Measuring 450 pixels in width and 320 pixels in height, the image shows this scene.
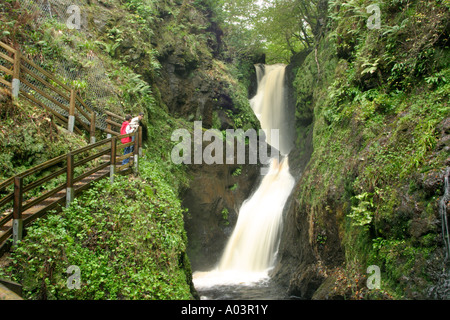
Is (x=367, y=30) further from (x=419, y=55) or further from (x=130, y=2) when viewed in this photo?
(x=130, y=2)

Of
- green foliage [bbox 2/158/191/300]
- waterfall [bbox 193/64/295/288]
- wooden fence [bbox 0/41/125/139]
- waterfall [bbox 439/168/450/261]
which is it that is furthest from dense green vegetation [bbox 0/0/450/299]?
waterfall [bbox 193/64/295/288]

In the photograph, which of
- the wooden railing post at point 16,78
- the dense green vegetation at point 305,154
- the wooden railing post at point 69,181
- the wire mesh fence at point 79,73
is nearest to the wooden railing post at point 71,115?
the wire mesh fence at point 79,73

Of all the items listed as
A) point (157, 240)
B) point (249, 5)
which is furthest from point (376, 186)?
point (249, 5)

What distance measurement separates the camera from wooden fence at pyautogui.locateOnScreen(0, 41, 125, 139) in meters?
7.88

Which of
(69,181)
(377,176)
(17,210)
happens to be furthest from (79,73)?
(377,176)

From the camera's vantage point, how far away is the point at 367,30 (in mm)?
11219

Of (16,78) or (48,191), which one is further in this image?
(16,78)

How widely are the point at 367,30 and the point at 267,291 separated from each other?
32.0ft

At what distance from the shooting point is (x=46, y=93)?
361 inches

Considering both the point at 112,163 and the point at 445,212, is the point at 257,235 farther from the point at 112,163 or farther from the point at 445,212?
the point at 445,212

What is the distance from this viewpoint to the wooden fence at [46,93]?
7.88 meters

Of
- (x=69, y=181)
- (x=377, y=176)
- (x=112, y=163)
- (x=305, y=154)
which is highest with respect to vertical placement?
(x=305, y=154)

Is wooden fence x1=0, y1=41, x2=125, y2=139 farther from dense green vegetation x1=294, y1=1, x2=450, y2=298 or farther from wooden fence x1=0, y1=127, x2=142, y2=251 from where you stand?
dense green vegetation x1=294, y1=1, x2=450, y2=298

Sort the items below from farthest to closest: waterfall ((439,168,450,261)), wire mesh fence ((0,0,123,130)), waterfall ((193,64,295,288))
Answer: waterfall ((193,64,295,288)), wire mesh fence ((0,0,123,130)), waterfall ((439,168,450,261))
